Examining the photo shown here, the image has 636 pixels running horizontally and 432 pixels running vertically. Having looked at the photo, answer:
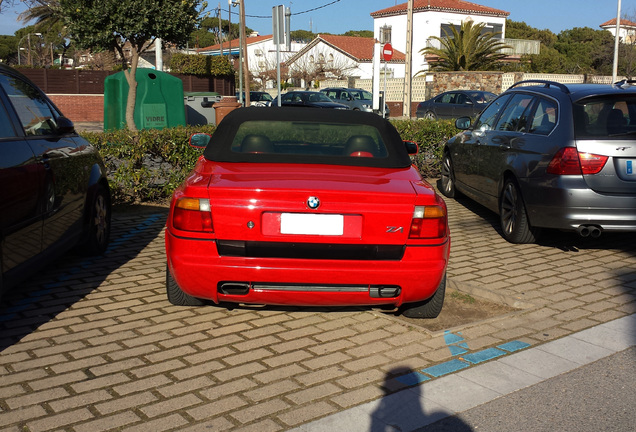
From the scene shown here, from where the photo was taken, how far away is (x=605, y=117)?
6641mm

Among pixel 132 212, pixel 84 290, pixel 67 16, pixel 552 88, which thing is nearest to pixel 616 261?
pixel 552 88

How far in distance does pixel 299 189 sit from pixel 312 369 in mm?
1025

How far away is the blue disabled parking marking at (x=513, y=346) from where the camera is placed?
444 cm

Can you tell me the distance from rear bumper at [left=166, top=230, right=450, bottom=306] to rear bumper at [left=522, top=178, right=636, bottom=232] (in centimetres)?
265

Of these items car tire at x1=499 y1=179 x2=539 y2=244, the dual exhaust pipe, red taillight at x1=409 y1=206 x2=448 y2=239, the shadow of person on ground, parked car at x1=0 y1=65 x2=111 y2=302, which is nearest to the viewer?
the shadow of person on ground

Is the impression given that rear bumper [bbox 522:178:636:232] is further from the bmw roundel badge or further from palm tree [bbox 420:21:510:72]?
palm tree [bbox 420:21:510:72]

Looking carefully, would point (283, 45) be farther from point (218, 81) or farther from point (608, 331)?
point (218, 81)

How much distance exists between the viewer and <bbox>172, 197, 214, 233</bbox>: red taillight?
4.18m

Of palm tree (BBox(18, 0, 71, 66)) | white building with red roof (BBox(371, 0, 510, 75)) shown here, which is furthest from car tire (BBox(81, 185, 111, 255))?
white building with red roof (BBox(371, 0, 510, 75))

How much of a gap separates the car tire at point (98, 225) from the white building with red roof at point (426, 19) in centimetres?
5462

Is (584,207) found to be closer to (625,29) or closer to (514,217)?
(514,217)

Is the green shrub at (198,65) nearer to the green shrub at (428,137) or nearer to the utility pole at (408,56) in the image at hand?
the utility pole at (408,56)

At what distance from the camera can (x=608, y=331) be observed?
4805 millimetres

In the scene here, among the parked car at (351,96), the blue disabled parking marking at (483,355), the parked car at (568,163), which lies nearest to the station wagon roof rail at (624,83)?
the parked car at (568,163)
